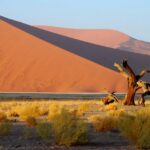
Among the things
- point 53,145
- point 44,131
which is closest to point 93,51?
point 44,131

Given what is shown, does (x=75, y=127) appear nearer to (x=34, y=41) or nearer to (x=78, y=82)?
(x=78, y=82)

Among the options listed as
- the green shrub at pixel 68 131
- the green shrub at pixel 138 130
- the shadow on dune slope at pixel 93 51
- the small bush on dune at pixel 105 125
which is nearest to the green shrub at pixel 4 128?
the green shrub at pixel 68 131

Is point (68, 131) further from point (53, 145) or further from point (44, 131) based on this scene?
point (44, 131)

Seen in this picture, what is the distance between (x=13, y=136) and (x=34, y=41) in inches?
3054

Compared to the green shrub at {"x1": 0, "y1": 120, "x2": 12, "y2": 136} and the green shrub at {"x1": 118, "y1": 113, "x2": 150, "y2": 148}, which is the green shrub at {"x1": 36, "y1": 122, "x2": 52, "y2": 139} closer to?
the green shrub at {"x1": 0, "y1": 120, "x2": 12, "y2": 136}

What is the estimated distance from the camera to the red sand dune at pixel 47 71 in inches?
3214

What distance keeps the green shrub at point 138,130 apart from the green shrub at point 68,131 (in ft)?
4.10

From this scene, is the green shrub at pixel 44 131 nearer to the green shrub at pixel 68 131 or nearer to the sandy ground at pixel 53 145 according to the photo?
the sandy ground at pixel 53 145

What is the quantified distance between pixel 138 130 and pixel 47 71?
68.4 m

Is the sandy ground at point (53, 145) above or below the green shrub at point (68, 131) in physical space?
below

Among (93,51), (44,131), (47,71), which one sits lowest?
(47,71)

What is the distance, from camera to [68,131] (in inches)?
651

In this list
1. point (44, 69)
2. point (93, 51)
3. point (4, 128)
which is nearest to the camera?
point (4, 128)

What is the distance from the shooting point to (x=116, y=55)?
112250mm
